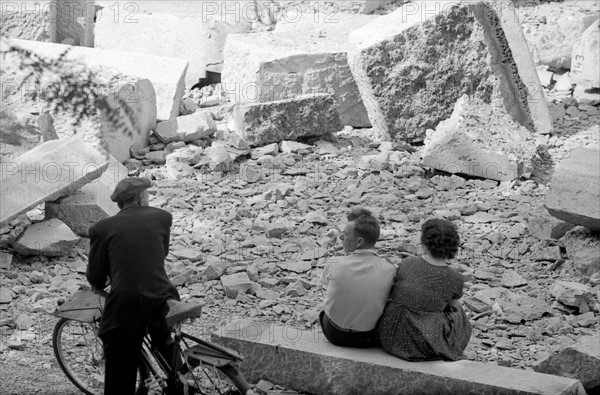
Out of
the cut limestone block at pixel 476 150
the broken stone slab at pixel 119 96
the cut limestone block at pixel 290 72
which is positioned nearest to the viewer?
the cut limestone block at pixel 476 150

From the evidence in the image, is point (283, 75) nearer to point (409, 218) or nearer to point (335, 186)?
point (335, 186)

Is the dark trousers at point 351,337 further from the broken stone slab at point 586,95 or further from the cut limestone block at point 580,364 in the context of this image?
the broken stone slab at point 586,95

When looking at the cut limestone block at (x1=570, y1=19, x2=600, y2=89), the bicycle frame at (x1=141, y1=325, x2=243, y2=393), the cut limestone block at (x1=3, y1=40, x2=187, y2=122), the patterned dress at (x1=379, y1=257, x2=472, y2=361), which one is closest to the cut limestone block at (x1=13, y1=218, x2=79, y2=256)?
the bicycle frame at (x1=141, y1=325, x2=243, y2=393)

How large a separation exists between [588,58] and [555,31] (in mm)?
913

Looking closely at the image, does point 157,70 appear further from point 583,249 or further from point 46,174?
point 583,249

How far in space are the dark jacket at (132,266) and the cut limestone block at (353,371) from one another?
0.96 meters

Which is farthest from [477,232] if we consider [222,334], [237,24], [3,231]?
[237,24]

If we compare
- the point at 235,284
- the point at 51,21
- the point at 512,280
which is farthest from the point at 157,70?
the point at 512,280

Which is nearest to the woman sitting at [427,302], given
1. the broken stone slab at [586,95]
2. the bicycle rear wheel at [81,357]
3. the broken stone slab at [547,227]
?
the bicycle rear wheel at [81,357]

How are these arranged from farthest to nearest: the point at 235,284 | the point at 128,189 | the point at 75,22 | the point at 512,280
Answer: the point at 75,22
the point at 512,280
the point at 235,284
the point at 128,189

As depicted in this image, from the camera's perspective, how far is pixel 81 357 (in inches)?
227

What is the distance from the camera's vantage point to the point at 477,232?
25.9 ft

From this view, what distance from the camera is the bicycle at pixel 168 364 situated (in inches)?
176

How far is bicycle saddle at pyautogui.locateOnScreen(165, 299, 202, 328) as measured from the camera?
444cm
